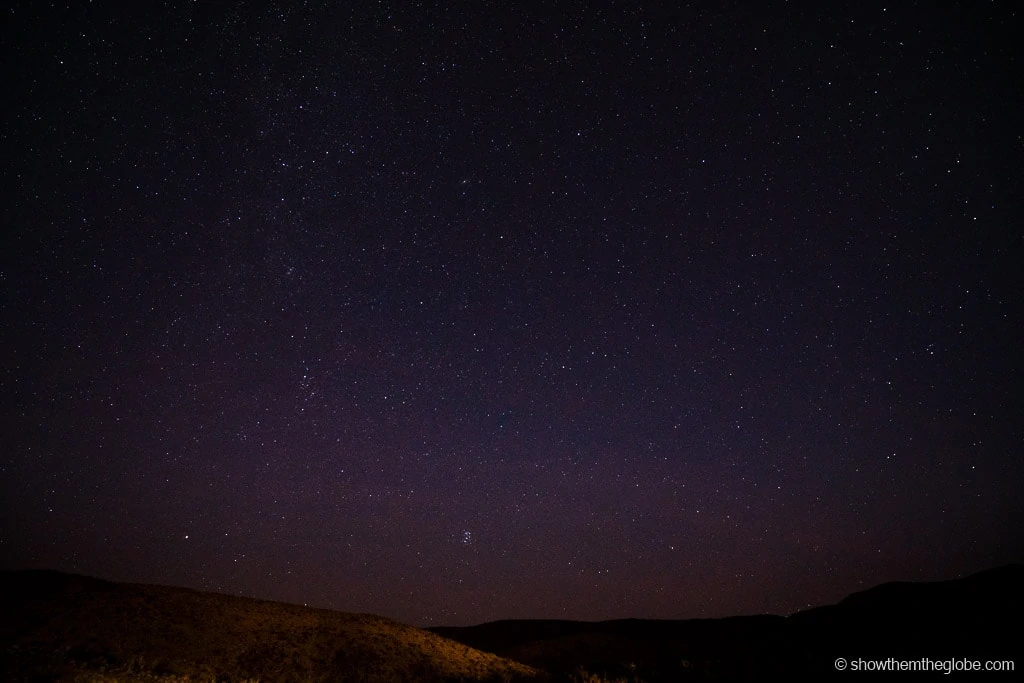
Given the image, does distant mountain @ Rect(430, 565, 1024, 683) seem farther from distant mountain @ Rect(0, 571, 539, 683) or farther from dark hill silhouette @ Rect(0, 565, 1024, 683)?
distant mountain @ Rect(0, 571, 539, 683)

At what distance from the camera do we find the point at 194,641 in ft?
45.3

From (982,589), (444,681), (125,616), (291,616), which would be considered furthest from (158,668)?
(982,589)

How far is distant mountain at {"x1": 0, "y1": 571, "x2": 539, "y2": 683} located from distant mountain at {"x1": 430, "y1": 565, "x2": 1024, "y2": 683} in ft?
14.8

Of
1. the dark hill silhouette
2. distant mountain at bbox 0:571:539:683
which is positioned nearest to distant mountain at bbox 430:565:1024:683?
the dark hill silhouette

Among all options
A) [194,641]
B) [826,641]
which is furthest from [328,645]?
[826,641]

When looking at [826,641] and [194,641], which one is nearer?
[194,641]

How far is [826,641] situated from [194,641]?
861 inches

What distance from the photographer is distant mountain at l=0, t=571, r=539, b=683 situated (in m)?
11.9

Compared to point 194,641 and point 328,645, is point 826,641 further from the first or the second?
point 194,641

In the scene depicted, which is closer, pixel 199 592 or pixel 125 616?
pixel 125 616

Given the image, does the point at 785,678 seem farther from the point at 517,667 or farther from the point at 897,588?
the point at 897,588

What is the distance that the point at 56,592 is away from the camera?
15.1m

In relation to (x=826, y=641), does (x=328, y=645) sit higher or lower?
higher

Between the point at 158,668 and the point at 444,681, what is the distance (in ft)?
21.6
